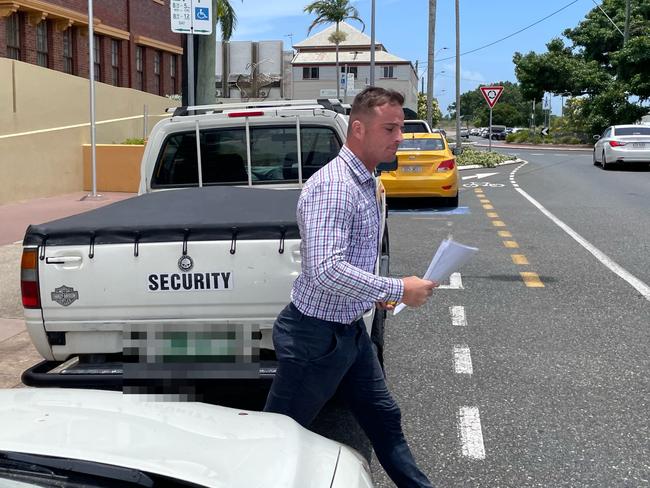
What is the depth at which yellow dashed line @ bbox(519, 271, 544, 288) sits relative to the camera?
8.42 meters

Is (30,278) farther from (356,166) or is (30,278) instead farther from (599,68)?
(599,68)

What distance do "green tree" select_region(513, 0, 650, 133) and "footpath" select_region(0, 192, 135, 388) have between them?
37.5 meters

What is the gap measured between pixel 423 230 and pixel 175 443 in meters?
10.4

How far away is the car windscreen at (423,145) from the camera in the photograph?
15.6 m

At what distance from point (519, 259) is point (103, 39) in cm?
2048

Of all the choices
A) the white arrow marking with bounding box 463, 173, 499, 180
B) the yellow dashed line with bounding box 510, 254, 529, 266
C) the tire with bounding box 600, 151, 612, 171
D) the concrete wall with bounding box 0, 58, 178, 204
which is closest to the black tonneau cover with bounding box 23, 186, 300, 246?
the yellow dashed line with bounding box 510, 254, 529, 266

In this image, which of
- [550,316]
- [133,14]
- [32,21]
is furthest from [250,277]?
[133,14]

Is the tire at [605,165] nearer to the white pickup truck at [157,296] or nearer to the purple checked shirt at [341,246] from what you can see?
the white pickup truck at [157,296]

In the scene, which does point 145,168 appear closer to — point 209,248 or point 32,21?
point 209,248

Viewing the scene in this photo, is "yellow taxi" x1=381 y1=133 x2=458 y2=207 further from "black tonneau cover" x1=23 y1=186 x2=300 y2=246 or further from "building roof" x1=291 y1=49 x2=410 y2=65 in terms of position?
"building roof" x1=291 y1=49 x2=410 y2=65

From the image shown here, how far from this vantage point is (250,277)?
13.3 ft

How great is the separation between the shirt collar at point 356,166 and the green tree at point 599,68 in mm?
47177

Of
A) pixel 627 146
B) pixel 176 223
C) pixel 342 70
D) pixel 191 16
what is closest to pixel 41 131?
pixel 191 16

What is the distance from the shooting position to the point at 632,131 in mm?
27219
